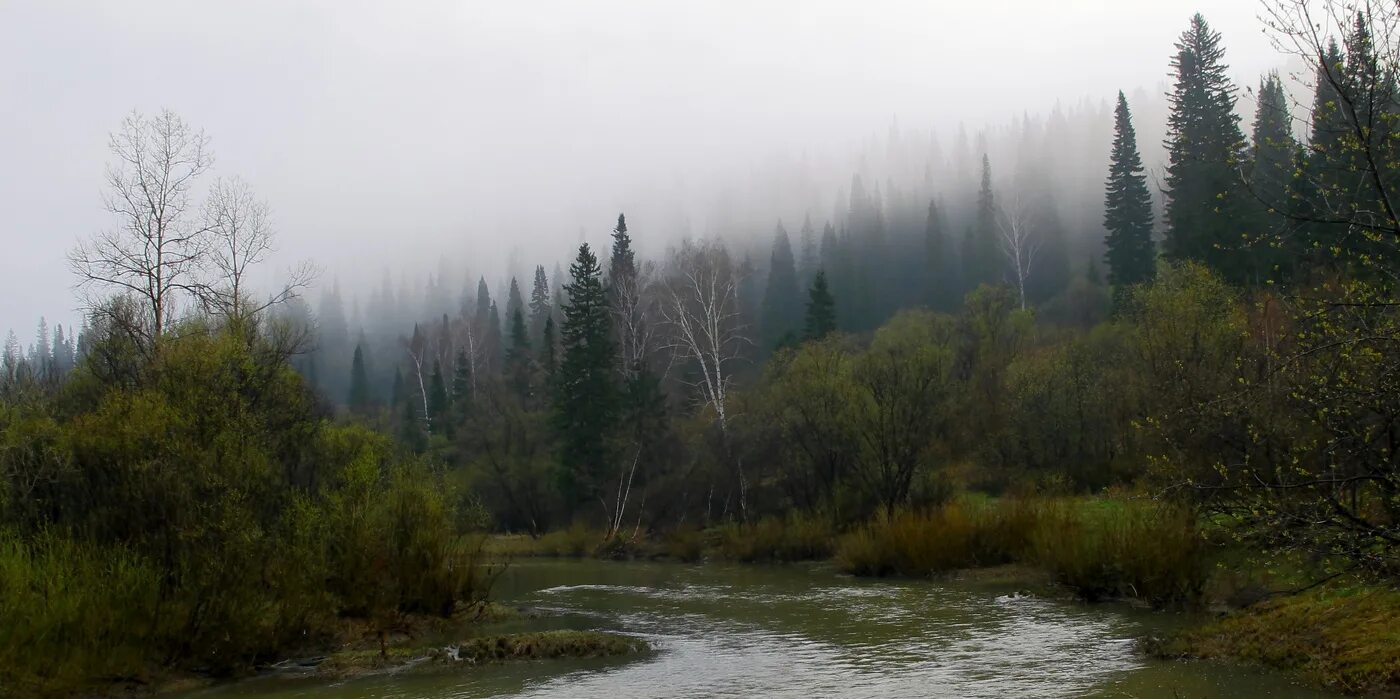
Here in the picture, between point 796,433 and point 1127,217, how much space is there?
146 feet

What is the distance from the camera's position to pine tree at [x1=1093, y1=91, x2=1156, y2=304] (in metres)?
73.1

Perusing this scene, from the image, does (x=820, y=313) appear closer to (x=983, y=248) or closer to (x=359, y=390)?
(x=983, y=248)

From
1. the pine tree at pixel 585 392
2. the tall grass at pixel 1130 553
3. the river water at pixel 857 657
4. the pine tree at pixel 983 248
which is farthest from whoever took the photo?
the pine tree at pixel 983 248

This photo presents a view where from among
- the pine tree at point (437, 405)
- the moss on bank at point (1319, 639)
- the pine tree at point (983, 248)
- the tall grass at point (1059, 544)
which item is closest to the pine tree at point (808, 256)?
the pine tree at point (983, 248)

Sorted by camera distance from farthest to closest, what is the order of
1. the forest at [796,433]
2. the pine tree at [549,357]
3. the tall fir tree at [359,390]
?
1. the tall fir tree at [359,390]
2. the pine tree at [549,357]
3. the forest at [796,433]

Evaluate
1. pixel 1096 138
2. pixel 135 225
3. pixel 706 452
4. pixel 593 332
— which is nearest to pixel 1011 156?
pixel 1096 138

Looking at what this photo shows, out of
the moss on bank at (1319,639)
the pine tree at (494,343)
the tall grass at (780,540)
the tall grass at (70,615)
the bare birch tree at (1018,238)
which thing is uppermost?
the bare birch tree at (1018,238)

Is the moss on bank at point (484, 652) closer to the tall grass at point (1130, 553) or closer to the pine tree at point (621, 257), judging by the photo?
the tall grass at point (1130, 553)

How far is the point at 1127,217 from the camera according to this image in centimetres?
7462

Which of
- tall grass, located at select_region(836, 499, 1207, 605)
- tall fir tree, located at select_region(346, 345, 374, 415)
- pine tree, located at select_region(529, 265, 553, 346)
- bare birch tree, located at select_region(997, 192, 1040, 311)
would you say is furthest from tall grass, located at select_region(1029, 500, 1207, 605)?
tall fir tree, located at select_region(346, 345, 374, 415)

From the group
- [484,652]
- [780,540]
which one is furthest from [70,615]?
[780,540]

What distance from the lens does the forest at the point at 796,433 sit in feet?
30.8

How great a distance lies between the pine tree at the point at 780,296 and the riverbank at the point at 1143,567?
53.3m

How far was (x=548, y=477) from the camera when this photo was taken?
208ft
